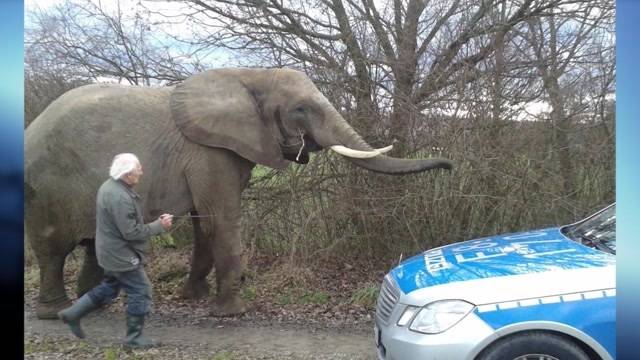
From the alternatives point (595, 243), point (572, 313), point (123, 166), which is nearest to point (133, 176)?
point (123, 166)

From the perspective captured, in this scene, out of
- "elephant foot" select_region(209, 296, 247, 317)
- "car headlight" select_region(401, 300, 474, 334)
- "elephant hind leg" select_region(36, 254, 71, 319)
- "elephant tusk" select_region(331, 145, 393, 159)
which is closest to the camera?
"car headlight" select_region(401, 300, 474, 334)

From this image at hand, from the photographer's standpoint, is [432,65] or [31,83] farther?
[31,83]

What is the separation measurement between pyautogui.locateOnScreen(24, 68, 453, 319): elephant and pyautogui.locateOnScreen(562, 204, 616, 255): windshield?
165cm

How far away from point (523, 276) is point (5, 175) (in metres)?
3.26

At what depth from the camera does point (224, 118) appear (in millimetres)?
6414

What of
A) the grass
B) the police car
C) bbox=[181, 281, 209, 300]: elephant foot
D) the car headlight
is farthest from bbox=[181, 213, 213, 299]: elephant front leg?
the car headlight

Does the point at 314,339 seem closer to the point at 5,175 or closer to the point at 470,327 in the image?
the point at 470,327

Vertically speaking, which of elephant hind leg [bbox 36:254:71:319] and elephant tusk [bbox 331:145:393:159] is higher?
elephant tusk [bbox 331:145:393:159]

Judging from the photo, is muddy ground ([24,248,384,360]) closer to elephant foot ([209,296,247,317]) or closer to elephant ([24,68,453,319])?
elephant foot ([209,296,247,317])

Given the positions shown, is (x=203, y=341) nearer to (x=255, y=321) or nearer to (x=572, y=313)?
(x=255, y=321)

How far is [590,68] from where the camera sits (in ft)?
25.5

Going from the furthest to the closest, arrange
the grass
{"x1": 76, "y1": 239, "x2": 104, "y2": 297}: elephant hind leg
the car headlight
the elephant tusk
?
the grass, {"x1": 76, "y1": 239, "x2": 104, "y2": 297}: elephant hind leg, the elephant tusk, the car headlight

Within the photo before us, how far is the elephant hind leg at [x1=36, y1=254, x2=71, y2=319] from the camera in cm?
648

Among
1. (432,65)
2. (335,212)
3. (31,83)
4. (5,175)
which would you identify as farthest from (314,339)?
(31,83)
